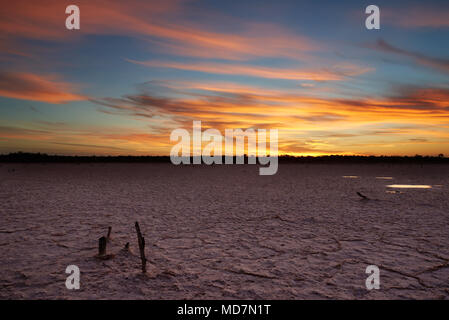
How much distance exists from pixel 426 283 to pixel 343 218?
138 inches

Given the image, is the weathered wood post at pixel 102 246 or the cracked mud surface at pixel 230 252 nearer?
the cracked mud surface at pixel 230 252

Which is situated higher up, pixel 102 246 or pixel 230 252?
pixel 102 246

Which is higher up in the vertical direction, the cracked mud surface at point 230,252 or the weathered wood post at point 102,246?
the weathered wood post at point 102,246

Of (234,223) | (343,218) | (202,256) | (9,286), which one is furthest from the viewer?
(343,218)

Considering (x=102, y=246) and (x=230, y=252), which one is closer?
(x=102, y=246)

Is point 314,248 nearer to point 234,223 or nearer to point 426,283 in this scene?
point 426,283

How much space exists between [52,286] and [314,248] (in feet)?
11.2

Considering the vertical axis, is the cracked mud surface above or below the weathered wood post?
below

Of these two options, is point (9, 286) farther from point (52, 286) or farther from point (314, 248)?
point (314, 248)

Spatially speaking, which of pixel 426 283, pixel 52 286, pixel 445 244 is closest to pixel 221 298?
pixel 52 286

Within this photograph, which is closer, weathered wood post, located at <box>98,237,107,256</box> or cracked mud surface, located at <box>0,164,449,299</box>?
cracked mud surface, located at <box>0,164,449,299</box>
